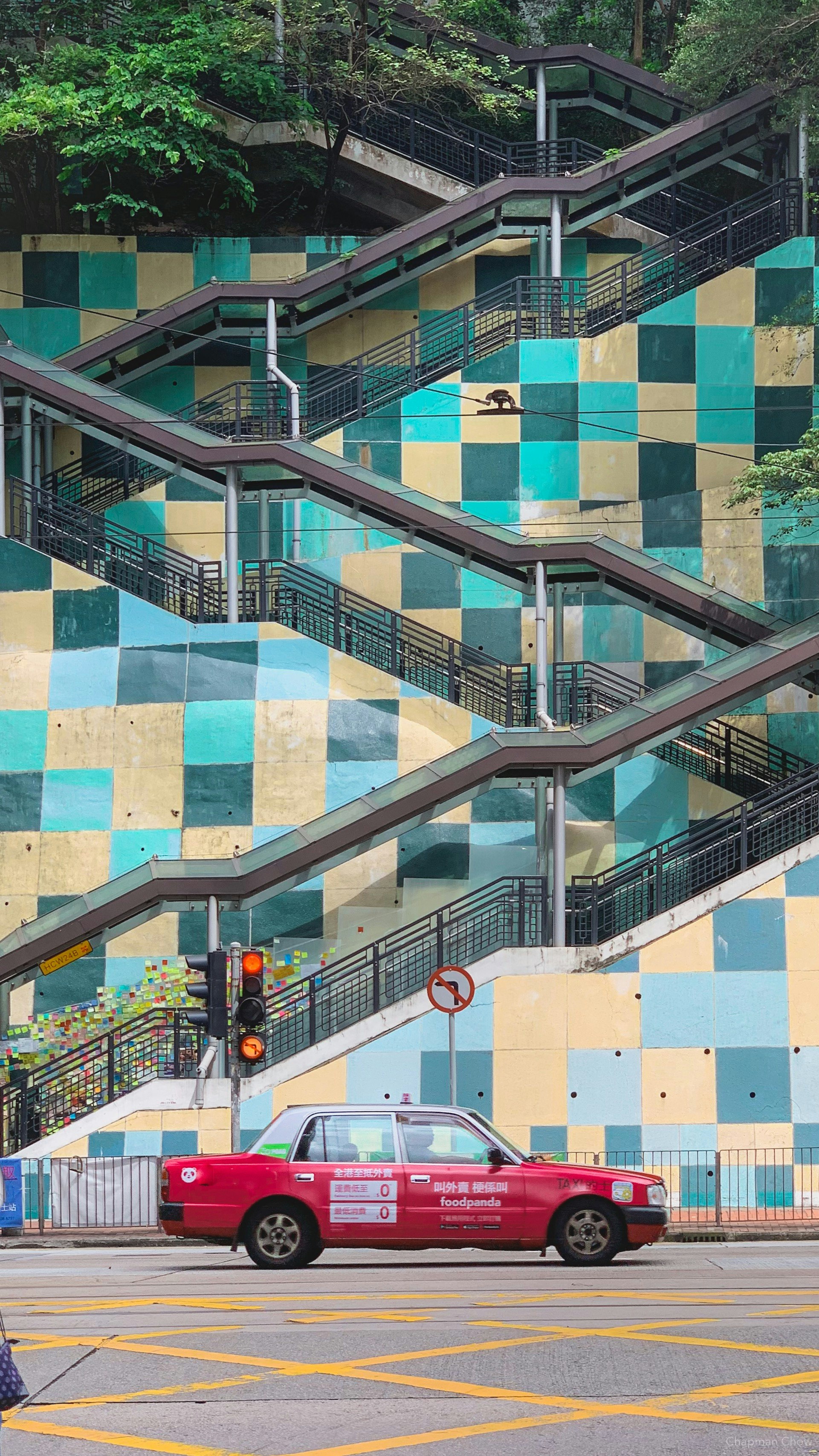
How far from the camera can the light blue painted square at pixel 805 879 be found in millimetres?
26156

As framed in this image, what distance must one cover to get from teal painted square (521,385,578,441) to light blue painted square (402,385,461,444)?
1316mm

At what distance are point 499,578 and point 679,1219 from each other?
42.3 ft

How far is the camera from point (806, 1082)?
26.1 meters

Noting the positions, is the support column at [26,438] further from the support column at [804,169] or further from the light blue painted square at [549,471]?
the support column at [804,169]

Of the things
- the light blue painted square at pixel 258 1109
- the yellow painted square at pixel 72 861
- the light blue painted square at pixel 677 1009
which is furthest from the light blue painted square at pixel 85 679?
the light blue painted square at pixel 677 1009

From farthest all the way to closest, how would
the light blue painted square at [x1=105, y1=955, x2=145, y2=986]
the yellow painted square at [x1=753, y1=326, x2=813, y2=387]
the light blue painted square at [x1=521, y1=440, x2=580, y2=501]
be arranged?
the light blue painted square at [x1=521, y1=440, x2=580, y2=501] → the yellow painted square at [x1=753, y1=326, x2=813, y2=387] → the light blue painted square at [x1=105, y1=955, x2=145, y2=986]

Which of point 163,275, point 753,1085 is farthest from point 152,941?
point 163,275

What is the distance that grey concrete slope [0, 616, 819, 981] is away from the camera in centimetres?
2652

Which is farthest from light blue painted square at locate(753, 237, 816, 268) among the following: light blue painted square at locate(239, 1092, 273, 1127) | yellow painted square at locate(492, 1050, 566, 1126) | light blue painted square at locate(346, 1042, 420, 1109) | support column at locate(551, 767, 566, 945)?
light blue painted square at locate(239, 1092, 273, 1127)

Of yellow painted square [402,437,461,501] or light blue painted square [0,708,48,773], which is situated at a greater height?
yellow painted square [402,437,461,501]

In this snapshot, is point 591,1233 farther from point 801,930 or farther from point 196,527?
point 196,527

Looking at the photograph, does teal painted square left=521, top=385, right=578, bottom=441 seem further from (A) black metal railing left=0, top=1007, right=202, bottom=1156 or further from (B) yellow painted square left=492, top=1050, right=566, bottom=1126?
(A) black metal railing left=0, top=1007, right=202, bottom=1156

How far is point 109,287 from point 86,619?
1077cm

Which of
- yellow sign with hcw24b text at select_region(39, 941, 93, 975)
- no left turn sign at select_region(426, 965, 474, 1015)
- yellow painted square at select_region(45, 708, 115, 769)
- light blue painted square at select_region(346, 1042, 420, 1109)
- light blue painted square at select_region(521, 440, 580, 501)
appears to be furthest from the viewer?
light blue painted square at select_region(521, 440, 580, 501)
